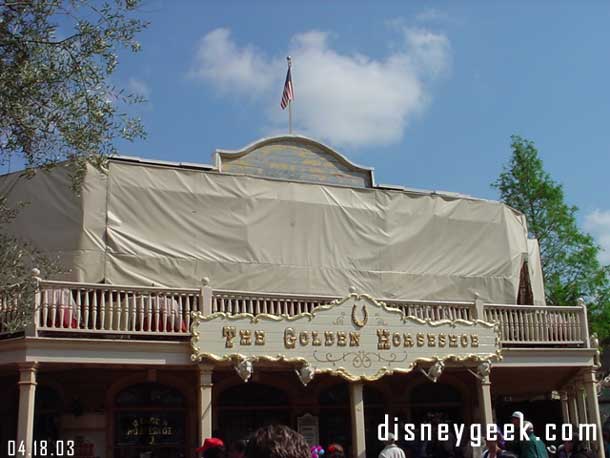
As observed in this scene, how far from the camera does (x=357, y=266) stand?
18.8 metres

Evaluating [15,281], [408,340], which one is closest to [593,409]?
[408,340]

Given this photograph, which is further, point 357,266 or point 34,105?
point 357,266

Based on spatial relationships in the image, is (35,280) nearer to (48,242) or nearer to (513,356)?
(48,242)

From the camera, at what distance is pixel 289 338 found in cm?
1491

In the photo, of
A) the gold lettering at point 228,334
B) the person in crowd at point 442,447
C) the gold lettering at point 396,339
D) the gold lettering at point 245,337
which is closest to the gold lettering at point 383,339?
the gold lettering at point 396,339

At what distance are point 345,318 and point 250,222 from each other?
370 cm

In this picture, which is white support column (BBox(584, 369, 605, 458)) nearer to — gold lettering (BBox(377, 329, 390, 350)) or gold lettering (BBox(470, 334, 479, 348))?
gold lettering (BBox(470, 334, 479, 348))

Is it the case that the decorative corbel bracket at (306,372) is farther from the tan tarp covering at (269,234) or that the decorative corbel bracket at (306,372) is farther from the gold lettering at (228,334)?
the tan tarp covering at (269,234)

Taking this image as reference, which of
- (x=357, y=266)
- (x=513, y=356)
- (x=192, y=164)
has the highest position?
(x=192, y=164)

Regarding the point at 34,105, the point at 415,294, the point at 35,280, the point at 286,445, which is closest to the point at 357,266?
the point at 415,294

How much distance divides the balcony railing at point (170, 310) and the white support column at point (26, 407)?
661 millimetres

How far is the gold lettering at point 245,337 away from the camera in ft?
47.7

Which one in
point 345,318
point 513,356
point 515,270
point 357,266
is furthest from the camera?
point 515,270

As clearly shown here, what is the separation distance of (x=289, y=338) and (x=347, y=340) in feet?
4.11
